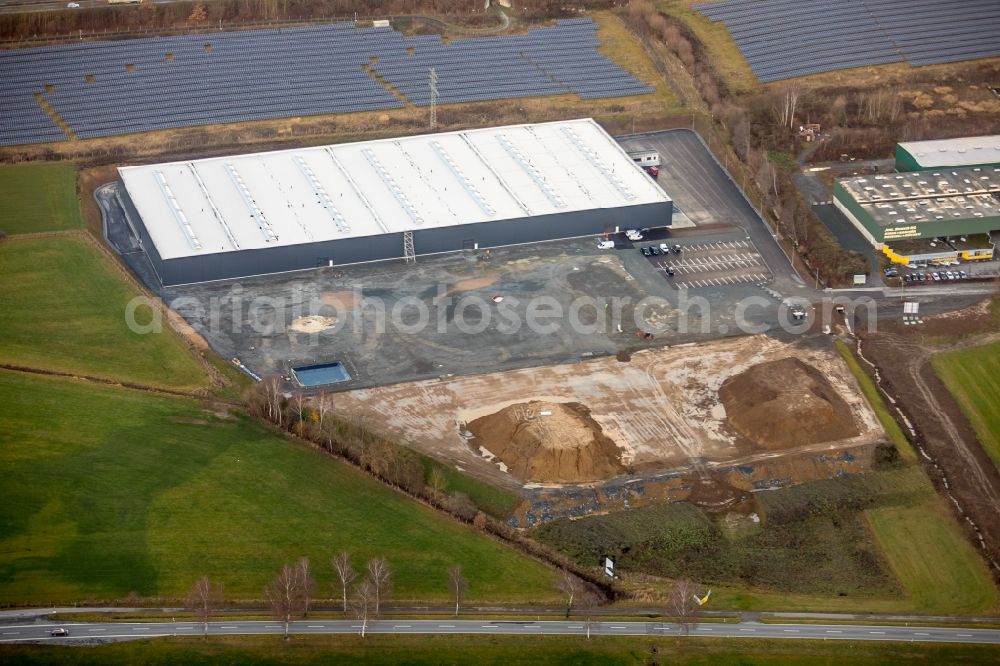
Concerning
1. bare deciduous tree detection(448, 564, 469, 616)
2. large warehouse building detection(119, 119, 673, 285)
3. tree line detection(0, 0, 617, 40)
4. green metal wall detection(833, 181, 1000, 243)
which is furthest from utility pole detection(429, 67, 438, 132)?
bare deciduous tree detection(448, 564, 469, 616)

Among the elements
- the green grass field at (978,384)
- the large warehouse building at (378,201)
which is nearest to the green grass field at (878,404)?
the green grass field at (978,384)

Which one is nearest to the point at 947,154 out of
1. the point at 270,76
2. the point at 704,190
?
the point at 704,190

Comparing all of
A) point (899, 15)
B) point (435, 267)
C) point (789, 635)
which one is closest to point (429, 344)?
point (435, 267)

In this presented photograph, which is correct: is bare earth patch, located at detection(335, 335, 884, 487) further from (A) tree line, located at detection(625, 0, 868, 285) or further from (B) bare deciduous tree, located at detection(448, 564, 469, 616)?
(A) tree line, located at detection(625, 0, 868, 285)

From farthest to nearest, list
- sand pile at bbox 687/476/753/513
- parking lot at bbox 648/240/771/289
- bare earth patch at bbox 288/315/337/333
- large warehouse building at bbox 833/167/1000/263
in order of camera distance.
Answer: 1. large warehouse building at bbox 833/167/1000/263
2. parking lot at bbox 648/240/771/289
3. bare earth patch at bbox 288/315/337/333
4. sand pile at bbox 687/476/753/513

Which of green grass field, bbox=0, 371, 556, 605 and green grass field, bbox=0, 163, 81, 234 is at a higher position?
green grass field, bbox=0, 163, 81, 234

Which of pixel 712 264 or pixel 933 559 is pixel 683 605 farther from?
pixel 712 264
